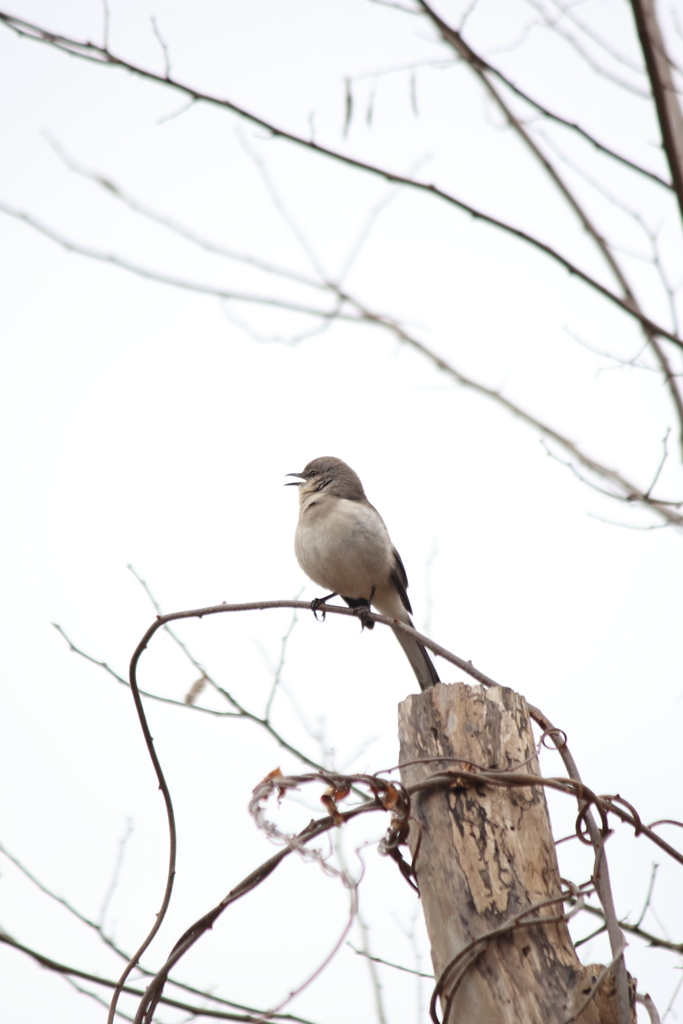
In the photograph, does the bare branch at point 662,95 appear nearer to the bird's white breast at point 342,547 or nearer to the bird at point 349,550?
the bird at point 349,550

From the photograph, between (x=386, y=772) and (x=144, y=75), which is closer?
(x=144, y=75)

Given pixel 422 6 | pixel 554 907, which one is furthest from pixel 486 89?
pixel 554 907

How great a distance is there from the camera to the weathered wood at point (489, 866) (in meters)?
1.92

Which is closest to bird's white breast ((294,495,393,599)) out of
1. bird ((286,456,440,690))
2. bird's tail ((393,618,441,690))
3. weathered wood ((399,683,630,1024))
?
bird ((286,456,440,690))

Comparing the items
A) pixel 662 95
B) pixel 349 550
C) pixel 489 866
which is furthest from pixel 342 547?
pixel 662 95

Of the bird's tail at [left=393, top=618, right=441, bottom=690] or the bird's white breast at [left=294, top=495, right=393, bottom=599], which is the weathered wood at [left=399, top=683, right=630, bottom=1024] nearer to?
the bird's tail at [left=393, top=618, right=441, bottom=690]

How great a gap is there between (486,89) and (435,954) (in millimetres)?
1946

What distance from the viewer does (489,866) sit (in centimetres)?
203

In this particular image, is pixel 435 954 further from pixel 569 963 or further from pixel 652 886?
pixel 652 886

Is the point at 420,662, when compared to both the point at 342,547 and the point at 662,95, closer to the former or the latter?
the point at 342,547

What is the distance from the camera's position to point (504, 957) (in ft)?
6.43

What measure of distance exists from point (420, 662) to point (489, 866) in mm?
2404

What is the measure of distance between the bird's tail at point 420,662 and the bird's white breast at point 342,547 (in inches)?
24.9

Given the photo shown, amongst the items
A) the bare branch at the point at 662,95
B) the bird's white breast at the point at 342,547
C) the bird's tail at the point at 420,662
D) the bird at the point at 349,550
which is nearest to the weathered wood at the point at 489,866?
the bare branch at the point at 662,95
